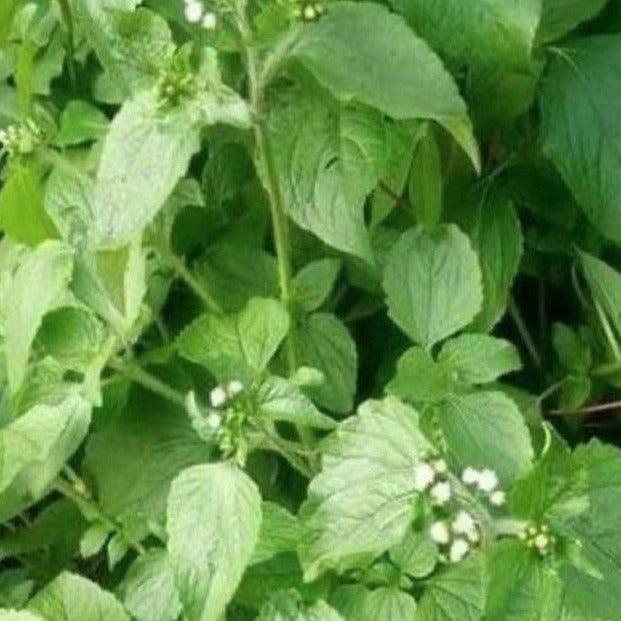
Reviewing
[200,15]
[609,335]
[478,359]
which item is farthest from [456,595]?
[200,15]

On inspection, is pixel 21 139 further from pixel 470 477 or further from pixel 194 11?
pixel 470 477

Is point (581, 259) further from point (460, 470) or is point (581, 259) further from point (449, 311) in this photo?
point (460, 470)

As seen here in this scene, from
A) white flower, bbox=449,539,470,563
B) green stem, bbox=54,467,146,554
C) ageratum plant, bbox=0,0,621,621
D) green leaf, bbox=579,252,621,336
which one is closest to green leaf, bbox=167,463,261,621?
ageratum plant, bbox=0,0,621,621

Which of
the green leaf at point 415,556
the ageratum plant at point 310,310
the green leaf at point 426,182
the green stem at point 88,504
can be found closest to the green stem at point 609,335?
the ageratum plant at point 310,310

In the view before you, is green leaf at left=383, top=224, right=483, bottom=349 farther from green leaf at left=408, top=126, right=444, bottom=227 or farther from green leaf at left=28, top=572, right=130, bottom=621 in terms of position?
green leaf at left=28, top=572, right=130, bottom=621

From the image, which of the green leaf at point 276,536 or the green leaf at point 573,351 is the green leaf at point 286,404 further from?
the green leaf at point 573,351

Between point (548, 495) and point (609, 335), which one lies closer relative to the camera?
point (548, 495)

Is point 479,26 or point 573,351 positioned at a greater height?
point 479,26
